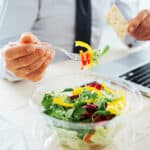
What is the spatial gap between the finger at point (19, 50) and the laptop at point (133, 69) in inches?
8.0

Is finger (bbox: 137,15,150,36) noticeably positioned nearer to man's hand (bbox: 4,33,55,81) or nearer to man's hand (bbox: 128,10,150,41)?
man's hand (bbox: 128,10,150,41)

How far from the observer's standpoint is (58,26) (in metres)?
1.11

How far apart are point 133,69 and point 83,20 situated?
0.94 ft

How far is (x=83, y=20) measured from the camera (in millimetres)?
1076

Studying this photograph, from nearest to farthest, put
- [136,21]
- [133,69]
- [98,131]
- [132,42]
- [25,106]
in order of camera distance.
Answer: [98,131] < [25,106] < [133,69] < [136,21] < [132,42]

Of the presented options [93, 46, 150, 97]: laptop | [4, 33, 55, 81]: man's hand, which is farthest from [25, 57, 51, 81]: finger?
[93, 46, 150, 97]: laptop

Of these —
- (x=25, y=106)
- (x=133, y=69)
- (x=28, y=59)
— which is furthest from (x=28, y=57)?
(x=133, y=69)

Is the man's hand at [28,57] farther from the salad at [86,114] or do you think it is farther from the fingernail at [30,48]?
the salad at [86,114]

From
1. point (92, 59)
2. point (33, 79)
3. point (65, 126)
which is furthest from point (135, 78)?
point (65, 126)

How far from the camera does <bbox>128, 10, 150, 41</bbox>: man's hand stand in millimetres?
1063

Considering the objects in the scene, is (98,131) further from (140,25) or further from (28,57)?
(140,25)

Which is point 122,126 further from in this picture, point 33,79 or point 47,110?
point 33,79

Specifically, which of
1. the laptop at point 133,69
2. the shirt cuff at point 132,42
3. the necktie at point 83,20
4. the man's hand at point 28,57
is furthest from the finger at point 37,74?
the shirt cuff at point 132,42

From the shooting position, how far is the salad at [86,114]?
0.51 m
